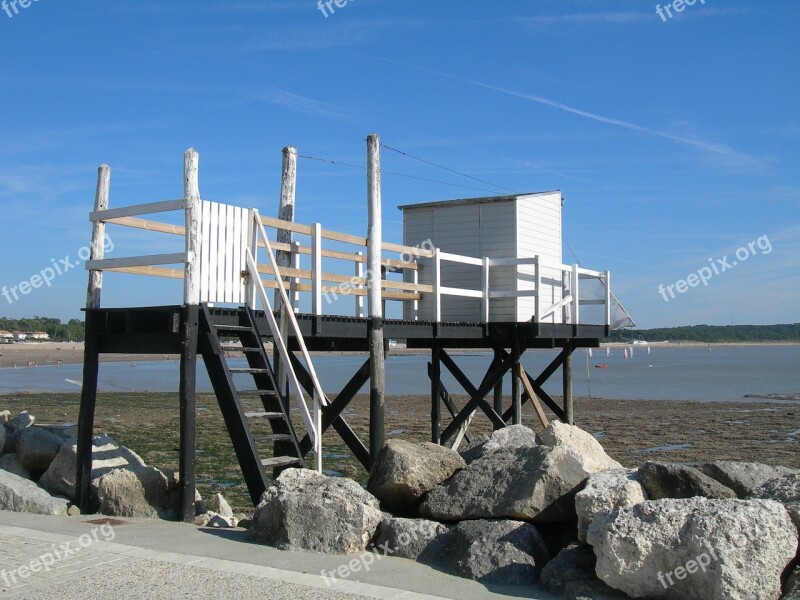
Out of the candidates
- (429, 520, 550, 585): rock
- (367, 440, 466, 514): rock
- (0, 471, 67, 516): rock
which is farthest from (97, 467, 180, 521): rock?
(429, 520, 550, 585): rock

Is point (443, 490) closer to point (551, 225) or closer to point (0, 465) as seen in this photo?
point (0, 465)

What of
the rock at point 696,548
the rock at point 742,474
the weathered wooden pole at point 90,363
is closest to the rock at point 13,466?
the weathered wooden pole at point 90,363

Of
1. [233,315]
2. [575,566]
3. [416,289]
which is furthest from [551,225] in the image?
[575,566]

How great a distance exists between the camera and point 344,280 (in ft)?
38.9

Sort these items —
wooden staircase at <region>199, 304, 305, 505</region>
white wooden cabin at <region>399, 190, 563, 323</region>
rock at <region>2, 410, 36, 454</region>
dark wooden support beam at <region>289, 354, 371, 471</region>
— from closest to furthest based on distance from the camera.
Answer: wooden staircase at <region>199, 304, 305, 505</region> → rock at <region>2, 410, 36, 454</region> → dark wooden support beam at <region>289, 354, 371, 471</region> → white wooden cabin at <region>399, 190, 563, 323</region>

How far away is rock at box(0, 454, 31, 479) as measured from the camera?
1088cm

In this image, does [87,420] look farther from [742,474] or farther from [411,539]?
[742,474]

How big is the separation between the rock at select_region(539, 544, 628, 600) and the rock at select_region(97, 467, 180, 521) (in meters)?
4.50

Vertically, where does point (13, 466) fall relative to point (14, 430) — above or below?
below

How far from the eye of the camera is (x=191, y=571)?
21.4ft

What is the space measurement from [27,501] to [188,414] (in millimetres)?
2076

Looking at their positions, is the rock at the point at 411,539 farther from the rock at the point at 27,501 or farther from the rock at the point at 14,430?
the rock at the point at 14,430

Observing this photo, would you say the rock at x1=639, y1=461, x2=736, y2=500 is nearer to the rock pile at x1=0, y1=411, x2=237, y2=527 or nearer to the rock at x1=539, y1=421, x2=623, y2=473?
the rock at x1=539, y1=421, x2=623, y2=473

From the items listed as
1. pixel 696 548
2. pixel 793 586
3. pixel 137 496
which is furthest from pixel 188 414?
pixel 793 586
